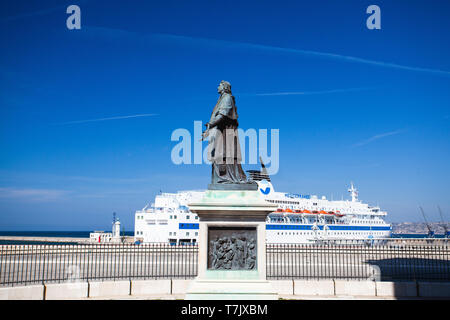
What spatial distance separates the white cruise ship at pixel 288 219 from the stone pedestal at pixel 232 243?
42.5 metres

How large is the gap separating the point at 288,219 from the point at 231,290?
2266 inches

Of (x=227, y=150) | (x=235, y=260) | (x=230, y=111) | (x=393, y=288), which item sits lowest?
(x=393, y=288)

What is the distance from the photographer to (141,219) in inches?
2298

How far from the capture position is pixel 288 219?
6362 centimetres

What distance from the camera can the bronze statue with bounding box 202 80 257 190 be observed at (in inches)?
341

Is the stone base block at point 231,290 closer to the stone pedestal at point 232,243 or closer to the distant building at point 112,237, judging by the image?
the stone pedestal at point 232,243

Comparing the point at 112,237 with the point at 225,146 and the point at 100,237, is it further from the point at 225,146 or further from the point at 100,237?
the point at 225,146

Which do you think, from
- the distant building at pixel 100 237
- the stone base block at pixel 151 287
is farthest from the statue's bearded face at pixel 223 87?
the distant building at pixel 100 237

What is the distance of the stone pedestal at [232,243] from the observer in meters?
7.86

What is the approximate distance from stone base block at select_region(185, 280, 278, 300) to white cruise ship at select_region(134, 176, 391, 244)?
42.6 m

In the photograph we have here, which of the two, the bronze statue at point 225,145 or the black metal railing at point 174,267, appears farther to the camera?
the black metal railing at point 174,267

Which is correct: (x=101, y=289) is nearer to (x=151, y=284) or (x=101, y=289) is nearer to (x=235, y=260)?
(x=151, y=284)
